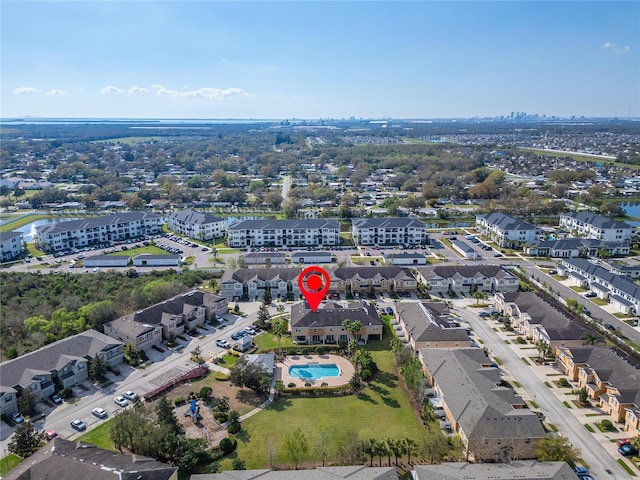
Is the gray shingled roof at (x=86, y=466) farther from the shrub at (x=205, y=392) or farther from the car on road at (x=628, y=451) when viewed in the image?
the car on road at (x=628, y=451)

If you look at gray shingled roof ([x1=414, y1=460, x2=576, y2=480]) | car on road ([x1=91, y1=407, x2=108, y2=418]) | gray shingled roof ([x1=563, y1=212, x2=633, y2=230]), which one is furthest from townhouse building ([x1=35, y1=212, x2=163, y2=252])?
gray shingled roof ([x1=563, y1=212, x2=633, y2=230])

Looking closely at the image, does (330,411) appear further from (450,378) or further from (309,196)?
(309,196)

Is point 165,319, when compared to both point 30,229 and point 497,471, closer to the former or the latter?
point 497,471

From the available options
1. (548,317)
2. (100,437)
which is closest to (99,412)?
(100,437)

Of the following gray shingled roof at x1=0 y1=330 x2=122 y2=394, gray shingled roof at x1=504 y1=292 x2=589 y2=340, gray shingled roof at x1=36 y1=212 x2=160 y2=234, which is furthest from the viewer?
gray shingled roof at x1=36 y1=212 x2=160 y2=234

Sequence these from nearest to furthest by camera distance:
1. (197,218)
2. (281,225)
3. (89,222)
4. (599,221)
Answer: (599,221) → (281,225) → (89,222) → (197,218)

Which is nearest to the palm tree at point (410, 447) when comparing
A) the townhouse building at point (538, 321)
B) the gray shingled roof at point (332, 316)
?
the gray shingled roof at point (332, 316)

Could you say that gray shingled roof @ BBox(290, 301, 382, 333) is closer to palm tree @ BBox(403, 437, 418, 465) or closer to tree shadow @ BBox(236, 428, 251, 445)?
tree shadow @ BBox(236, 428, 251, 445)

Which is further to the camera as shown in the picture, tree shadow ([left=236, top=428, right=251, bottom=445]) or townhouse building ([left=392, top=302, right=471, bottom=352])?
townhouse building ([left=392, top=302, right=471, bottom=352])
